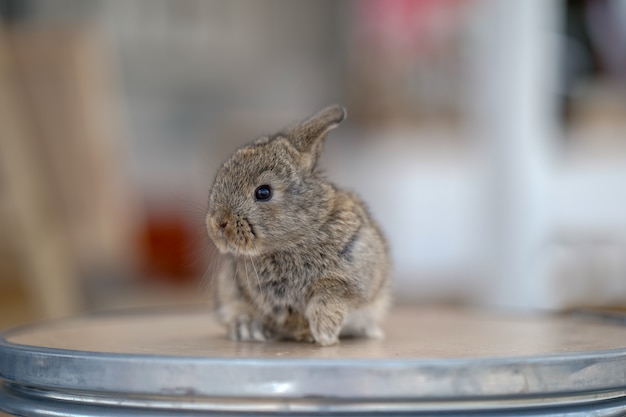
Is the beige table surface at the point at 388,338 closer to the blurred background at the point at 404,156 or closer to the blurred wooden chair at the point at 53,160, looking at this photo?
the blurred wooden chair at the point at 53,160

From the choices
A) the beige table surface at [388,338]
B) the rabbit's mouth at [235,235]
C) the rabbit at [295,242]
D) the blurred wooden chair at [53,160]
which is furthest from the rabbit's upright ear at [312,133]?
the blurred wooden chair at [53,160]

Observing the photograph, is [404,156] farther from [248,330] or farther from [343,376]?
[343,376]

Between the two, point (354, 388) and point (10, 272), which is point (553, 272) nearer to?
point (10, 272)

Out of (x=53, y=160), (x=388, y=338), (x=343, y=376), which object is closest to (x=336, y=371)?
(x=343, y=376)

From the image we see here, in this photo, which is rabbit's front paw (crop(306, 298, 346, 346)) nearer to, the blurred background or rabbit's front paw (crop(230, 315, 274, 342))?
rabbit's front paw (crop(230, 315, 274, 342))

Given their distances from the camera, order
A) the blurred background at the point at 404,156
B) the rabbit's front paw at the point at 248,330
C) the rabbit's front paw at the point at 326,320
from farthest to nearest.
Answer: the blurred background at the point at 404,156 → the rabbit's front paw at the point at 248,330 → the rabbit's front paw at the point at 326,320

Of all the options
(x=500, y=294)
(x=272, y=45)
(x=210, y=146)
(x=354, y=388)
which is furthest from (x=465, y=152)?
(x=354, y=388)

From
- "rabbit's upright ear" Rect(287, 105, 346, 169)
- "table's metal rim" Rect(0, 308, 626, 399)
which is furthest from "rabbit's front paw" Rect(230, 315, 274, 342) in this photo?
"table's metal rim" Rect(0, 308, 626, 399)
